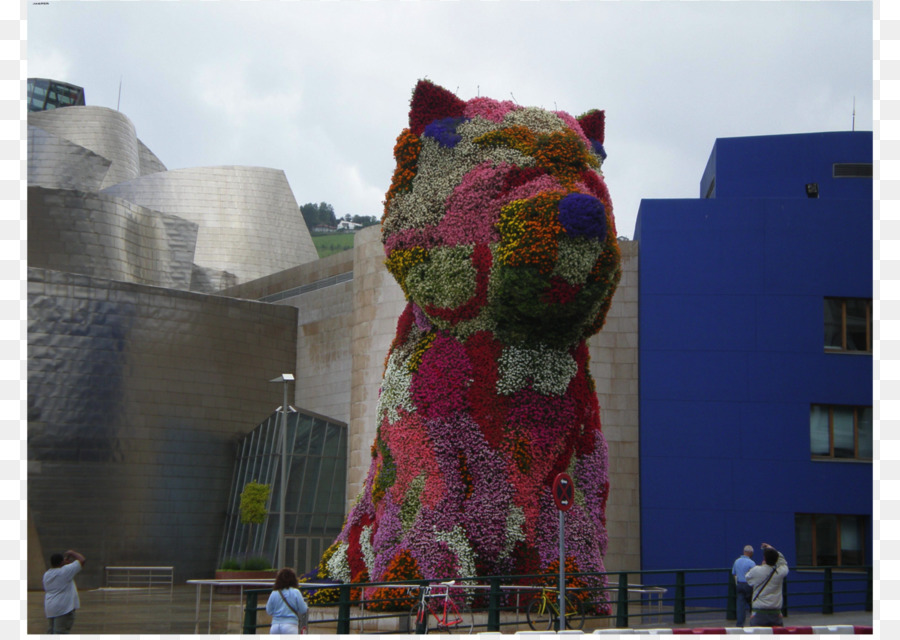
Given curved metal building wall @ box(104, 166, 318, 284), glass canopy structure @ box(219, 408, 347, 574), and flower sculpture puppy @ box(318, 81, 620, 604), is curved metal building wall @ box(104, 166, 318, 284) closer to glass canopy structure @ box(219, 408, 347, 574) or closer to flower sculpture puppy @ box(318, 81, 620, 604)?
glass canopy structure @ box(219, 408, 347, 574)

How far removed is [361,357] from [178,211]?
25140 mm

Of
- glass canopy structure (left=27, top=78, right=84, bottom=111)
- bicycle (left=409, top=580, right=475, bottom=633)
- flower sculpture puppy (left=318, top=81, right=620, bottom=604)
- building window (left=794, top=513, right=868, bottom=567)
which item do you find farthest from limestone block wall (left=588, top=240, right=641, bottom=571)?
glass canopy structure (left=27, top=78, right=84, bottom=111)

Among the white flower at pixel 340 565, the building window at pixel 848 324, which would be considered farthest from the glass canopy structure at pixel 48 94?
the white flower at pixel 340 565

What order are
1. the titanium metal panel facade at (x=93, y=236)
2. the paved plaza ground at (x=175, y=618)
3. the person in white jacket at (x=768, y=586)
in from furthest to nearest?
1. the titanium metal panel facade at (x=93, y=236)
2. the paved plaza ground at (x=175, y=618)
3. the person in white jacket at (x=768, y=586)

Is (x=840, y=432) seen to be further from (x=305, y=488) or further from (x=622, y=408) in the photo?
(x=305, y=488)

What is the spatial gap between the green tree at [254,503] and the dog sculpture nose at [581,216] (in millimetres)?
20782

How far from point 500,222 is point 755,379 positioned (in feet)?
46.1

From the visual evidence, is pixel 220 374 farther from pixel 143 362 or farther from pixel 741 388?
pixel 741 388

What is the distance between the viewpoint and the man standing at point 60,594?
13047mm

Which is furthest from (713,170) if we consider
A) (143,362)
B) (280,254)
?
(280,254)

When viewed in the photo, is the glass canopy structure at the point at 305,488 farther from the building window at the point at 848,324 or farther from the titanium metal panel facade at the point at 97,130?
the titanium metal panel facade at the point at 97,130

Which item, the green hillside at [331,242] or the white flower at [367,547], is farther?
the green hillside at [331,242]

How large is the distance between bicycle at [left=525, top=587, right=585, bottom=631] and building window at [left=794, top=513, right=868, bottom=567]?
45.0 feet

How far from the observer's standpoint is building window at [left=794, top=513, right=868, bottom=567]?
2712 centimetres
